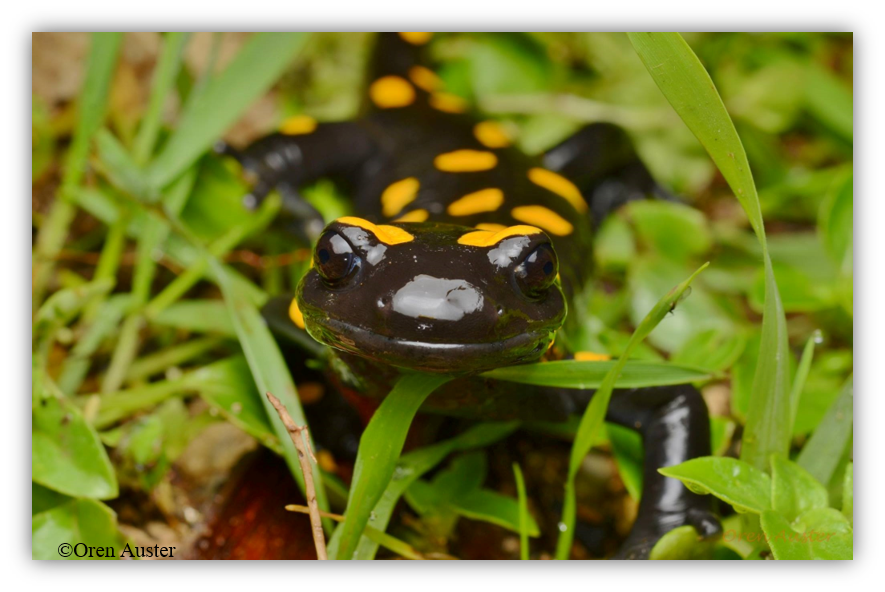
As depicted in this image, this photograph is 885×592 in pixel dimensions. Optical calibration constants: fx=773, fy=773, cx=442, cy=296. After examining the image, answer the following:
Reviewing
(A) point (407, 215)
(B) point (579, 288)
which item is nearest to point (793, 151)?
(B) point (579, 288)

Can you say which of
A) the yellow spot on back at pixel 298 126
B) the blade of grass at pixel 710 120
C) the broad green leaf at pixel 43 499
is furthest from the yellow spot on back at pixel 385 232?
the yellow spot on back at pixel 298 126

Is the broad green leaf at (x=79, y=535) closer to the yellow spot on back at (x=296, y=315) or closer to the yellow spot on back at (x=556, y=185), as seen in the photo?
the yellow spot on back at (x=296, y=315)

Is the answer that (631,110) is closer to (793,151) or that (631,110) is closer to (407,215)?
(793,151)

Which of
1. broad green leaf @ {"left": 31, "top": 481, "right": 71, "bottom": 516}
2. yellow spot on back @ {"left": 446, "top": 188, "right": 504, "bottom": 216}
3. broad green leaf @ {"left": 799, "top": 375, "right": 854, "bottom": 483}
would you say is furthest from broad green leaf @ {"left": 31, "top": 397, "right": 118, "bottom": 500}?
broad green leaf @ {"left": 799, "top": 375, "right": 854, "bottom": 483}

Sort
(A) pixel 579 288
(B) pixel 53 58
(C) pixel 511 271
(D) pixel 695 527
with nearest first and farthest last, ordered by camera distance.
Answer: (C) pixel 511 271
(D) pixel 695 527
(A) pixel 579 288
(B) pixel 53 58

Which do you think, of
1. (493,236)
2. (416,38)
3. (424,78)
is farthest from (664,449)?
(416,38)
